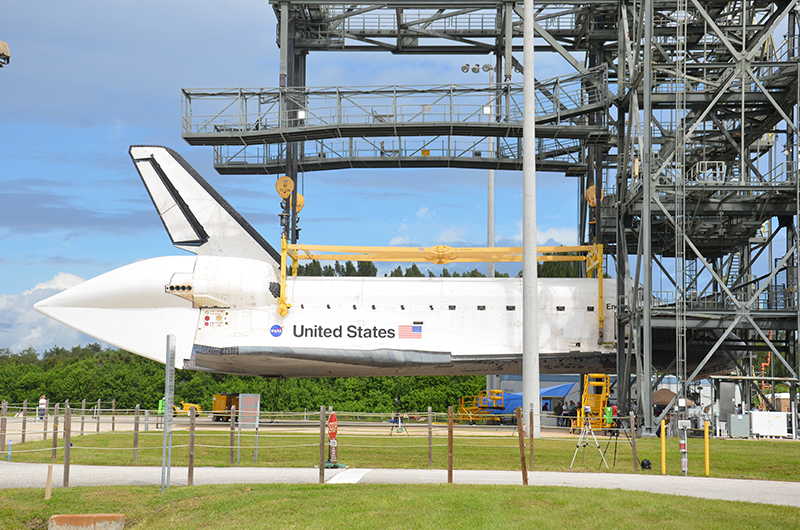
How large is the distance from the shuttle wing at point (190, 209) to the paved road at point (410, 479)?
1229cm

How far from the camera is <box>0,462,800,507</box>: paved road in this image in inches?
461

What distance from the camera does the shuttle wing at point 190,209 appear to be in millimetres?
25578

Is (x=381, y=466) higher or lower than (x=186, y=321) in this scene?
lower

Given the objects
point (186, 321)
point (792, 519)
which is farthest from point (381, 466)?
point (186, 321)

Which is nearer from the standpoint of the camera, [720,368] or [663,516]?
[663,516]

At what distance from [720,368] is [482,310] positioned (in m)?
8.39

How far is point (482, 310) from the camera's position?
2475 centimetres

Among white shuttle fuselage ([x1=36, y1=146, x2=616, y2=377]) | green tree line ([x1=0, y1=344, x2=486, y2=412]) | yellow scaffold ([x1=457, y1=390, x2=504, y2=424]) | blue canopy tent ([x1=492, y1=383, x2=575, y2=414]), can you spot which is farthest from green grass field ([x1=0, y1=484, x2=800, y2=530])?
green tree line ([x1=0, y1=344, x2=486, y2=412])

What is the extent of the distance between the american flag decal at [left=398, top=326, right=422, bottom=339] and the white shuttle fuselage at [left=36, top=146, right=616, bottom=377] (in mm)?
32

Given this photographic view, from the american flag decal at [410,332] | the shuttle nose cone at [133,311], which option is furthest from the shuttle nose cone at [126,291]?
the american flag decal at [410,332]

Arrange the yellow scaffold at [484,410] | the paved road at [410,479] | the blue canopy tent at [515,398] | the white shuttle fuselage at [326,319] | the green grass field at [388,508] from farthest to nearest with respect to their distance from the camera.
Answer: the blue canopy tent at [515,398] < the yellow scaffold at [484,410] < the white shuttle fuselage at [326,319] < the paved road at [410,479] < the green grass field at [388,508]

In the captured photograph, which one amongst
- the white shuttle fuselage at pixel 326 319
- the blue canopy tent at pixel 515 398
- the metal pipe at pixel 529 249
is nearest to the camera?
the metal pipe at pixel 529 249

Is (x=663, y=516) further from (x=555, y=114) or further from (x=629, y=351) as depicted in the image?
(x=555, y=114)

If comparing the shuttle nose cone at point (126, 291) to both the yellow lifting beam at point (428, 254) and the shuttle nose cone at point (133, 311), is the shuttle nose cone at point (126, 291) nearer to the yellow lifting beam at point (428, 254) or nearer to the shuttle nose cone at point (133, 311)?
the shuttle nose cone at point (133, 311)
